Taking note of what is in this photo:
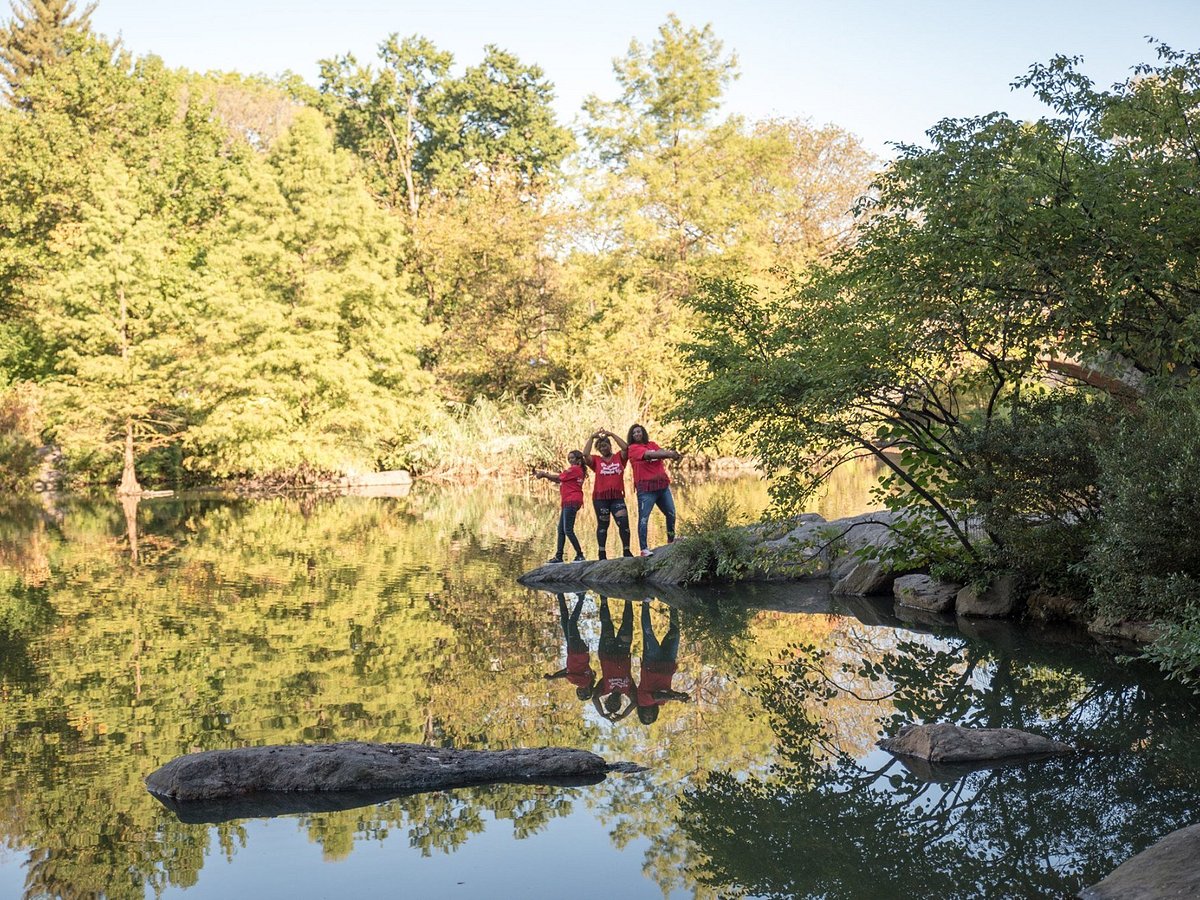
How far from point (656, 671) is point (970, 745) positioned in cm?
300

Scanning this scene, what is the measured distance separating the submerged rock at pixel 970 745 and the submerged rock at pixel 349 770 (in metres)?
1.76

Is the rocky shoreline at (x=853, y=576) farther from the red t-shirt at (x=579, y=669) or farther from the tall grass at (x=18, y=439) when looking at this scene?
the tall grass at (x=18, y=439)

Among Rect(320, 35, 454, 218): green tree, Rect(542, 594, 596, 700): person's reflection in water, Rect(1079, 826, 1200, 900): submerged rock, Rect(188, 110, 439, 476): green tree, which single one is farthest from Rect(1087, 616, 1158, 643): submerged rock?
Rect(320, 35, 454, 218): green tree

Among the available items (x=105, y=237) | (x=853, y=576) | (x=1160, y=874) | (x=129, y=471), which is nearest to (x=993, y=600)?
(x=853, y=576)

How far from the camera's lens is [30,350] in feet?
116

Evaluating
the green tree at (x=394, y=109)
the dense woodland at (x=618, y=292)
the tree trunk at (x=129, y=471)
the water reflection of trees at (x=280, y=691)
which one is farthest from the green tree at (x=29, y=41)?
the water reflection of trees at (x=280, y=691)

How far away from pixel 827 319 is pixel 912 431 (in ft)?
4.59

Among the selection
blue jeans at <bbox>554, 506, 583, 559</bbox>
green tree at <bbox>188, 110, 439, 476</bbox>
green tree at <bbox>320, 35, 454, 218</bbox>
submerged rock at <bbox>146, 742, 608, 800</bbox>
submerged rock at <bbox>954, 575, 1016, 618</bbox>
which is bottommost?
submerged rock at <bbox>146, 742, 608, 800</bbox>

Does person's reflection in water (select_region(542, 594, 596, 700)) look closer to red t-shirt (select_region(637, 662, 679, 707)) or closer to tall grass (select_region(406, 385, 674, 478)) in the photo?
red t-shirt (select_region(637, 662, 679, 707))

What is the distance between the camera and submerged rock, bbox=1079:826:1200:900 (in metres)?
4.50

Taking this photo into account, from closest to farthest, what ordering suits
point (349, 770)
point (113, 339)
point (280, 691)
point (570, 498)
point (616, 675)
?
point (349, 770) < point (280, 691) < point (616, 675) < point (570, 498) < point (113, 339)

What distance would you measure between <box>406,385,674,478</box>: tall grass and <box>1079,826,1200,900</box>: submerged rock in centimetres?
2581

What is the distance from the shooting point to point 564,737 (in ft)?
23.8

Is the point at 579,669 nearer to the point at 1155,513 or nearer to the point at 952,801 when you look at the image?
the point at 952,801
